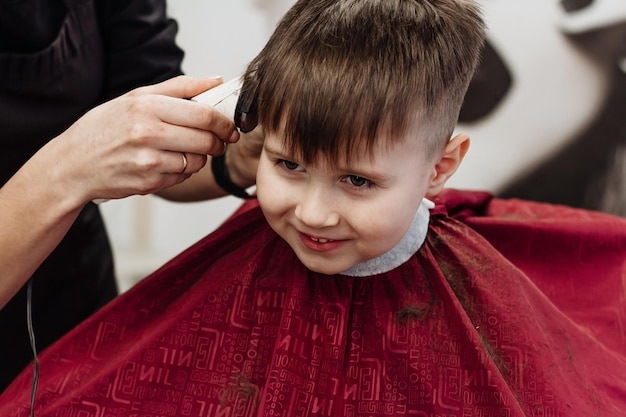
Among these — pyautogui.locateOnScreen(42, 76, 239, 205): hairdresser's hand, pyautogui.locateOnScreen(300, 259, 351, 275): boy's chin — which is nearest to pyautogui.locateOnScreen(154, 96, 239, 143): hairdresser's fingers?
pyautogui.locateOnScreen(42, 76, 239, 205): hairdresser's hand

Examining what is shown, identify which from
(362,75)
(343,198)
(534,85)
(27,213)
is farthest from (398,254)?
(534,85)

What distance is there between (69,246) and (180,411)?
0.43 metres

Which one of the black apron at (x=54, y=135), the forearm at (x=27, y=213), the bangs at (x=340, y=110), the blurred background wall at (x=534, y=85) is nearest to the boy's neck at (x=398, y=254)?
the bangs at (x=340, y=110)

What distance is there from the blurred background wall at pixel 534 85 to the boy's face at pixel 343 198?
823 mm

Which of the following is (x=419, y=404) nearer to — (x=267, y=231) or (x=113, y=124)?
(x=267, y=231)

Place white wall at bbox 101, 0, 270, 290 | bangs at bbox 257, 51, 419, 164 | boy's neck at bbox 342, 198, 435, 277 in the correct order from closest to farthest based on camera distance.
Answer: bangs at bbox 257, 51, 419, 164
boy's neck at bbox 342, 198, 435, 277
white wall at bbox 101, 0, 270, 290

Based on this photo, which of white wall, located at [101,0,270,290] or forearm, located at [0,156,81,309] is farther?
white wall, located at [101,0,270,290]

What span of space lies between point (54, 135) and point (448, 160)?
25.2 inches

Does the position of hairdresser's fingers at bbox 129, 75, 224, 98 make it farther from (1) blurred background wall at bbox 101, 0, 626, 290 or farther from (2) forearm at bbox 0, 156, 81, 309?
(1) blurred background wall at bbox 101, 0, 626, 290

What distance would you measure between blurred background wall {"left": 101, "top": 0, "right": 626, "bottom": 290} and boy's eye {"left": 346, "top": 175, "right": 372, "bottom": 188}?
89 cm

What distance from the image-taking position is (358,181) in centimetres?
86

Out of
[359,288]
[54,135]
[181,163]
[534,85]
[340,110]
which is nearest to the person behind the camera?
[340,110]

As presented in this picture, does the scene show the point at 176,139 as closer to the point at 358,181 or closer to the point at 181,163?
the point at 181,163

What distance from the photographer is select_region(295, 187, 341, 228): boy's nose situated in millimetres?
847
